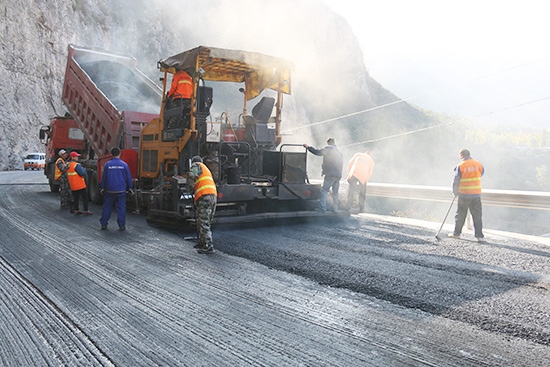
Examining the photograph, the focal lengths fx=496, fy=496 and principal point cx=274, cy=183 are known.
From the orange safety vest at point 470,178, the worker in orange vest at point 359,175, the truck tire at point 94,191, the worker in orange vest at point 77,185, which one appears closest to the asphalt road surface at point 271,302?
the orange safety vest at point 470,178

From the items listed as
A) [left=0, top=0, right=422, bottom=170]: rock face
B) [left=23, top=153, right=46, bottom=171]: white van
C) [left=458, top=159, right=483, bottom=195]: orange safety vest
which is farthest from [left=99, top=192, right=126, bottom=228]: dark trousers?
[left=23, top=153, right=46, bottom=171]: white van

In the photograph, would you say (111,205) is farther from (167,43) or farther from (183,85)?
(167,43)

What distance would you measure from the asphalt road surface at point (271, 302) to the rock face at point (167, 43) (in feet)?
85.6

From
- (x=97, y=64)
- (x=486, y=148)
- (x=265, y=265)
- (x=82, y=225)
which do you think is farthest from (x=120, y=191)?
(x=486, y=148)

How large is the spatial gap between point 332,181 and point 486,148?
166 ft

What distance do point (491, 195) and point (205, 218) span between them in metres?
5.70

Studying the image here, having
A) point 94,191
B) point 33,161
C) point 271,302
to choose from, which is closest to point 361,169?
point 94,191

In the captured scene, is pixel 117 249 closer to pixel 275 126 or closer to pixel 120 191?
pixel 120 191

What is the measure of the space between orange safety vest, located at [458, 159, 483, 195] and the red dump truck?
242 cm

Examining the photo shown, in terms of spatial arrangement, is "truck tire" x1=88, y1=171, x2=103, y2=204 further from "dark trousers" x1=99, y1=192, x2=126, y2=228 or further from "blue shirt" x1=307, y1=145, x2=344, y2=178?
"blue shirt" x1=307, y1=145, x2=344, y2=178

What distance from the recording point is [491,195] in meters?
9.16

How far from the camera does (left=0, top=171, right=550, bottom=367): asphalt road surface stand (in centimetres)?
303

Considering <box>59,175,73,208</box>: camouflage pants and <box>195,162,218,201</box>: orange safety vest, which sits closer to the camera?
<box>195,162,218,201</box>: orange safety vest

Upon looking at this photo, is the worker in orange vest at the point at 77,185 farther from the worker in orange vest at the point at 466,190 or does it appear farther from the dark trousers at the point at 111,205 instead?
the worker in orange vest at the point at 466,190
